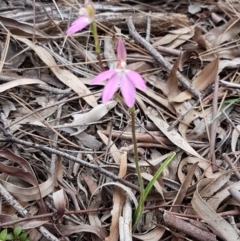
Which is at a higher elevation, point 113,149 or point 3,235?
point 113,149

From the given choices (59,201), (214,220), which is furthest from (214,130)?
(59,201)

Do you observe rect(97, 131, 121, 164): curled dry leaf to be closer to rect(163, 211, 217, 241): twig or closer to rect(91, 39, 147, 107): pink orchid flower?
rect(163, 211, 217, 241): twig

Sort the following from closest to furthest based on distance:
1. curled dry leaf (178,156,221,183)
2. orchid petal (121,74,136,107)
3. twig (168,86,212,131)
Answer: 1. orchid petal (121,74,136,107)
2. curled dry leaf (178,156,221,183)
3. twig (168,86,212,131)

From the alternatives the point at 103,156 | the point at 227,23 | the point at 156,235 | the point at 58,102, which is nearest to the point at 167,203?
the point at 156,235

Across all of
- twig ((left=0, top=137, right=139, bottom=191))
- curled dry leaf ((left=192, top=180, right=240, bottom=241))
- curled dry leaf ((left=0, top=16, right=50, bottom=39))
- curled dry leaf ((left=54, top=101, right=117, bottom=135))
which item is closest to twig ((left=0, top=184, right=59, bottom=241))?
twig ((left=0, top=137, right=139, bottom=191))

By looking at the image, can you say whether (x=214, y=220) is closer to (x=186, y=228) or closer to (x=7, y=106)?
(x=186, y=228)

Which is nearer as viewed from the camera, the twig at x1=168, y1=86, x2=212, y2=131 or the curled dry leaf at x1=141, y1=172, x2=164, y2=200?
the curled dry leaf at x1=141, y1=172, x2=164, y2=200

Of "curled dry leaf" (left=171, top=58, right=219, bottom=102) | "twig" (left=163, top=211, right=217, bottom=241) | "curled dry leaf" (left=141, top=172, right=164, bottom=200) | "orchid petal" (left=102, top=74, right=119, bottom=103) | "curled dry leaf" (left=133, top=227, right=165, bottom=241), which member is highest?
"orchid petal" (left=102, top=74, right=119, bottom=103)
